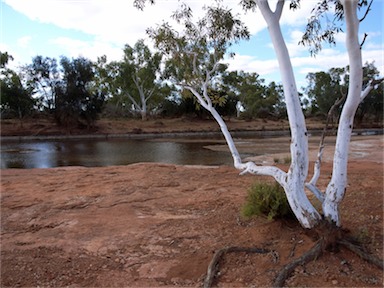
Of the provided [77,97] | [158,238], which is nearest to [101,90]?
[77,97]

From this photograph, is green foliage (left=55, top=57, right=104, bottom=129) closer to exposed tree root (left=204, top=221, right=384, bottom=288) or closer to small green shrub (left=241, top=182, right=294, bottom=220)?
small green shrub (left=241, top=182, right=294, bottom=220)

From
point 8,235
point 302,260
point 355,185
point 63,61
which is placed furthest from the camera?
point 63,61

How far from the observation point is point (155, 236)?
4.62 m

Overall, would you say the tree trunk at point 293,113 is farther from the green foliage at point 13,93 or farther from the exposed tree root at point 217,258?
the green foliage at point 13,93

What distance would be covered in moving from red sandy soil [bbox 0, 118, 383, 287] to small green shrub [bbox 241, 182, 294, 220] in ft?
0.48

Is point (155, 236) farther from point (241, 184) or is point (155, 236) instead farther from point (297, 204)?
point (241, 184)

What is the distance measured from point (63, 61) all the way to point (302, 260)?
39616mm

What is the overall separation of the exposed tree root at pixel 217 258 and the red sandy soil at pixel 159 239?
2.3 inches

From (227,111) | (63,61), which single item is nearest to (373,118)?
(227,111)

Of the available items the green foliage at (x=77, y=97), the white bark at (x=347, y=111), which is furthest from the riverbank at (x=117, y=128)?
the white bark at (x=347, y=111)

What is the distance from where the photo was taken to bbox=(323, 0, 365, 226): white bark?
10.9ft

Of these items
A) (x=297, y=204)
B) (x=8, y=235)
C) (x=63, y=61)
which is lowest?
(x=8, y=235)

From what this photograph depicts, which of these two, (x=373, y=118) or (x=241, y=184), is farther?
(x=373, y=118)

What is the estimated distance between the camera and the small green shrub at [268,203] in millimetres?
4387
